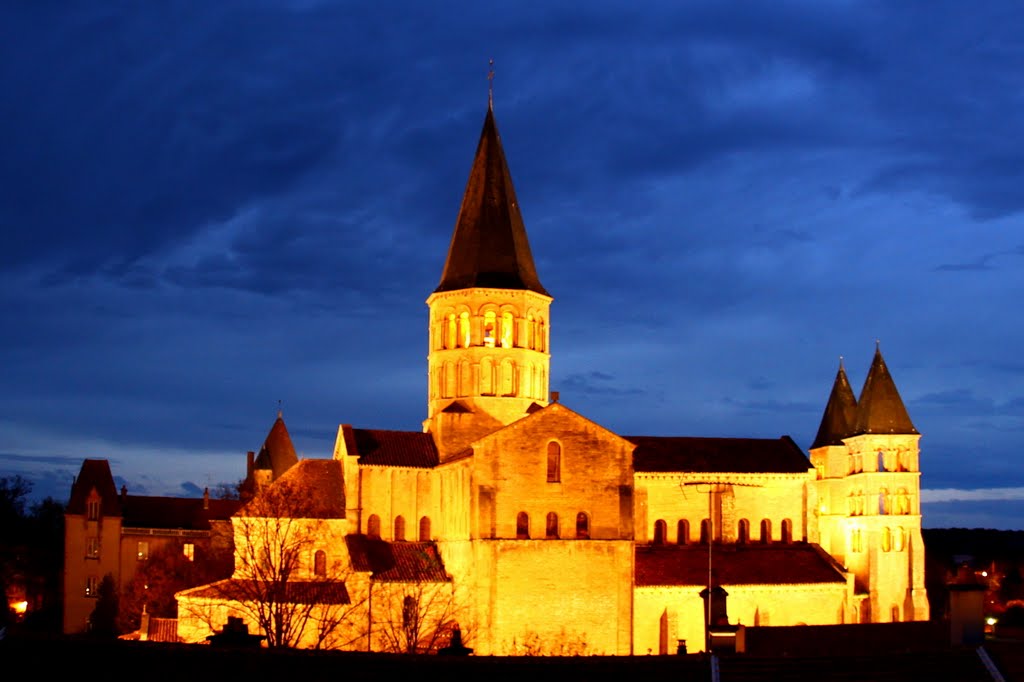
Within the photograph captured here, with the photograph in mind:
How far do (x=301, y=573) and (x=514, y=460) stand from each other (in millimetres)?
10679

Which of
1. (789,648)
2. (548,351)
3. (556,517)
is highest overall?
(548,351)

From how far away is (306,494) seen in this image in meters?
58.8

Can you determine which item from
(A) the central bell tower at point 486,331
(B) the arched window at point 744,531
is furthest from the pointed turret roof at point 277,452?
(B) the arched window at point 744,531

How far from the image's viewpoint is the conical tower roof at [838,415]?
70000 mm

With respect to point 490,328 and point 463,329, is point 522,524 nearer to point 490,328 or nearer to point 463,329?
point 490,328

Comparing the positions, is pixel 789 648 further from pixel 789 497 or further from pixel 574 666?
pixel 789 497

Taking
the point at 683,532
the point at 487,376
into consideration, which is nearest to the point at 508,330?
the point at 487,376

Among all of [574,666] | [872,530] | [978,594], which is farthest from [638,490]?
[574,666]

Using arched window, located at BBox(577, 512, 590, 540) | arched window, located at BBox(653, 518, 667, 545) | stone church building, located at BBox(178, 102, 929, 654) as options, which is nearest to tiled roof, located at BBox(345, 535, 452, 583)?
stone church building, located at BBox(178, 102, 929, 654)

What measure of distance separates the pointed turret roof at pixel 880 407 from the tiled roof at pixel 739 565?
7.55m

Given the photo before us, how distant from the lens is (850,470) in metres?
68.6

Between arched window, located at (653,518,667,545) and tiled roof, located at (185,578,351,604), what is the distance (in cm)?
1658

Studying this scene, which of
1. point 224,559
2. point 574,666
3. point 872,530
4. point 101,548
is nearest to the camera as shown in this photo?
point 574,666

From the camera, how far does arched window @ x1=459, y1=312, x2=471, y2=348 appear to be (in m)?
62.8
